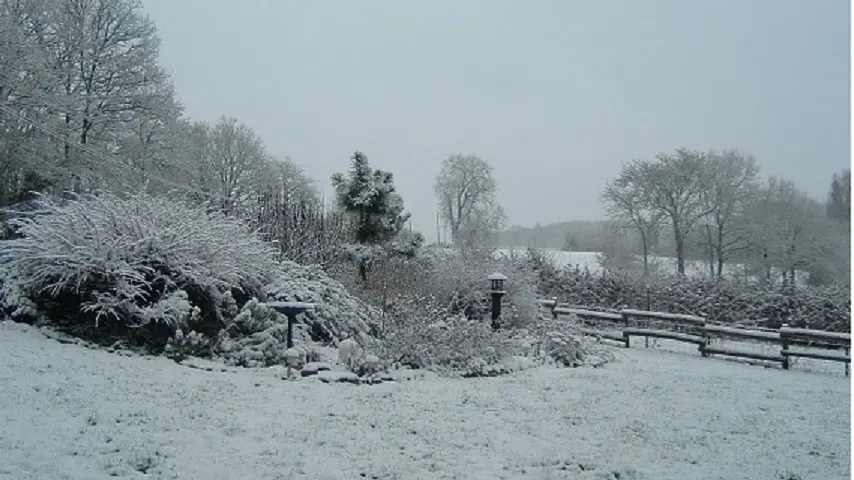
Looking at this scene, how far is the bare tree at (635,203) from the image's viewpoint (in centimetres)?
1838

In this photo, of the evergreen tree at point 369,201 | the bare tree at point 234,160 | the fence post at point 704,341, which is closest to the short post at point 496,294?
the fence post at point 704,341

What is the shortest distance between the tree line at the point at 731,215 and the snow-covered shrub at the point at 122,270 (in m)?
5.31

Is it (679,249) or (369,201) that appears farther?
(679,249)

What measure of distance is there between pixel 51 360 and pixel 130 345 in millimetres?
999

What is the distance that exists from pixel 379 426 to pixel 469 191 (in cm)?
1706

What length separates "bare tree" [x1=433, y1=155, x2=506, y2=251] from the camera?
2008 cm

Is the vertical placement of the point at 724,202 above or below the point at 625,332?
above

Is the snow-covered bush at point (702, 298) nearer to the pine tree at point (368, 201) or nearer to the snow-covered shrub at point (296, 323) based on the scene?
the pine tree at point (368, 201)

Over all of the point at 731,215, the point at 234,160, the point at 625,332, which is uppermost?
the point at 234,160

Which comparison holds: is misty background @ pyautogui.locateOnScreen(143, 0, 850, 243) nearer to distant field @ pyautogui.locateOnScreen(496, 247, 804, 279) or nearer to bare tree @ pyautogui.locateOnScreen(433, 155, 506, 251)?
distant field @ pyautogui.locateOnScreen(496, 247, 804, 279)

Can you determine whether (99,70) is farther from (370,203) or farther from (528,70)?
(528,70)

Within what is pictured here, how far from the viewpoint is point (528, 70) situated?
680cm

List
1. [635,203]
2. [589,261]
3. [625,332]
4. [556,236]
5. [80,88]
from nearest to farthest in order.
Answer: [625,332] → [80,88] → [589,261] → [556,236] → [635,203]

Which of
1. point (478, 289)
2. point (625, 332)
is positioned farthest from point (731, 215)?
point (478, 289)
